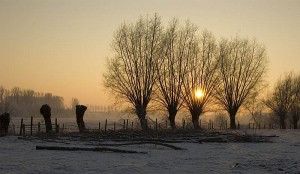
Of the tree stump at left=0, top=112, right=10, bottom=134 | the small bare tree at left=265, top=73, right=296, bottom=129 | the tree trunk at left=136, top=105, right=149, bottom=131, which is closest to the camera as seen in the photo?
the tree stump at left=0, top=112, right=10, bottom=134

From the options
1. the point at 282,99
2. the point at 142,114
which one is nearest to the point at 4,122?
the point at 142,114

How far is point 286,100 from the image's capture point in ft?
216

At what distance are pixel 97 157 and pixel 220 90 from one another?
125 ft

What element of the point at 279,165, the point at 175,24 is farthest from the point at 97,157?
the point at 175,24

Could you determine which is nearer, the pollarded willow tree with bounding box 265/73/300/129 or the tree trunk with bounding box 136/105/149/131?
the tree trunk with bounding box 136/105/149/131

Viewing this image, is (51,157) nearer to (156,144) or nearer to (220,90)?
(156,144)

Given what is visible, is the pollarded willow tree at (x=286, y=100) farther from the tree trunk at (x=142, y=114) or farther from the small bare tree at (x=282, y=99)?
the tree trunk at (x=142, y=114)

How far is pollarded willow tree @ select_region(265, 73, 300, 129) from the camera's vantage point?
6539cm

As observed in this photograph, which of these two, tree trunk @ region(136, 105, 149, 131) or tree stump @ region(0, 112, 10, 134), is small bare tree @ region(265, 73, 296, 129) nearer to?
tree trunk @ region(136, 105, 149, 131)

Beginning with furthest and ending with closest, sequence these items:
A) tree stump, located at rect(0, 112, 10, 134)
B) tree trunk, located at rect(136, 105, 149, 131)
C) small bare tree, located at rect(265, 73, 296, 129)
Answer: small bare tree, located at rect(265, 73, 296, 129), tree trunk, located at rect(136, 105, 149, 131), tree stump, located at rect(0, 112, 10, 134)

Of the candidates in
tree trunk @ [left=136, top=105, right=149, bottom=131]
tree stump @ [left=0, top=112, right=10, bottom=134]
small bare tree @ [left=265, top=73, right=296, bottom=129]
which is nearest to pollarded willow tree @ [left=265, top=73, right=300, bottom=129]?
small bare tree @ [left=265, top=73, right=296, bottom=129]

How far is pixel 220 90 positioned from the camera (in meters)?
51.5

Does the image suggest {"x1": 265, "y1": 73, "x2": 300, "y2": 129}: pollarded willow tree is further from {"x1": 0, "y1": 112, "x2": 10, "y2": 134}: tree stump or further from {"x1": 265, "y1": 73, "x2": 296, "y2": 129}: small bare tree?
{"x1": 0, "y1": 112, "x2": 10, "y2": 134}: tree stump

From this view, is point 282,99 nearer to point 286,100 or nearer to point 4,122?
point 286,100
